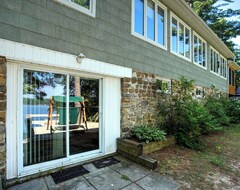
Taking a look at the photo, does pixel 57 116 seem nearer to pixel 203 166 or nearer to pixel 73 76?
pixel 73 76

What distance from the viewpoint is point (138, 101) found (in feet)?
17.2

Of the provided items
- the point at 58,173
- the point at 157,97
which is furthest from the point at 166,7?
the point at 58,173

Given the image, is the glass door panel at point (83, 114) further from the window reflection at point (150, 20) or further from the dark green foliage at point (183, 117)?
the window reflection at point (150, 20)

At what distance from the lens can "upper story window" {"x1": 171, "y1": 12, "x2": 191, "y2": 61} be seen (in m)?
7.12

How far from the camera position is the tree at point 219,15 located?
16.7m

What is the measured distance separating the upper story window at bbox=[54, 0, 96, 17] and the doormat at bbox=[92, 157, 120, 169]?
3.62 meters

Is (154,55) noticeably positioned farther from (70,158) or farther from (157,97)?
(70,158)

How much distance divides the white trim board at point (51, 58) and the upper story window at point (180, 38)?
400 cm

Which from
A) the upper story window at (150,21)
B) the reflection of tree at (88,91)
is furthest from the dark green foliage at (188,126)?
the reflection of tree at (88,91)

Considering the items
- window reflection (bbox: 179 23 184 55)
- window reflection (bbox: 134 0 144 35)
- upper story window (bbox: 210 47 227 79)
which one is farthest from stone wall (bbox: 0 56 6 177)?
upper story window (bbox: 210 47 227 79)

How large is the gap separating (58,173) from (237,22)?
Answer: 21.7 metres

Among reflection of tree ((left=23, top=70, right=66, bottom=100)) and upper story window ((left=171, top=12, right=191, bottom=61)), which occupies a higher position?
upper story window ((left=171, top=12, right=191, bottom=61))

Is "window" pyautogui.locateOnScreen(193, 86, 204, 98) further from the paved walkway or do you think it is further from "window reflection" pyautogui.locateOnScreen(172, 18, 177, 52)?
the paved walkway

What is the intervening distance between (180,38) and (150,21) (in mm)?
2546
